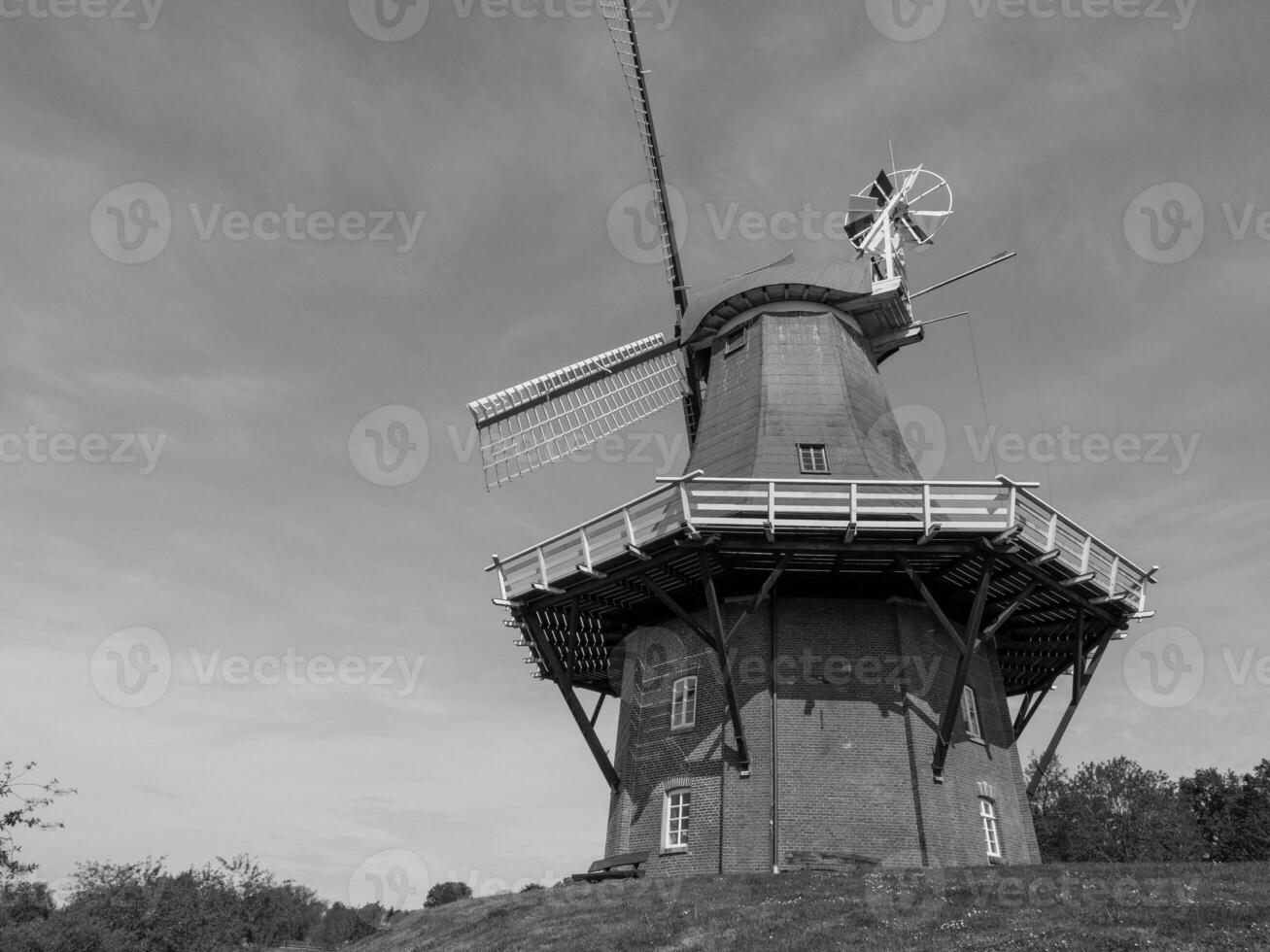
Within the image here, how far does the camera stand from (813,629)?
17141 mm

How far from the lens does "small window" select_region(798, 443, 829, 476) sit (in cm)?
1802

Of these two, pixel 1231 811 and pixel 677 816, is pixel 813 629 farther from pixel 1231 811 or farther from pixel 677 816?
pixel 1231 811

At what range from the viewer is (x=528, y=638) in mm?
19578

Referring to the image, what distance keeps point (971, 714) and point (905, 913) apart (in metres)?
6.82

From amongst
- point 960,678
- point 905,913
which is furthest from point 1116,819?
point 905,913

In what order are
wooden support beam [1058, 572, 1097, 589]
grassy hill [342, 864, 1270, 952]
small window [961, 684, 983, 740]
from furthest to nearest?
small window [961, 684, 983, 740], wooden support beam [1058, 572, 1097, 589], grassy hill [342, 864, 1270, 952]

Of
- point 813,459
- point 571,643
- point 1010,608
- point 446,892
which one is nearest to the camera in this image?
point 1010,608

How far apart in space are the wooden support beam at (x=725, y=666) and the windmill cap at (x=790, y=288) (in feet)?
25.5

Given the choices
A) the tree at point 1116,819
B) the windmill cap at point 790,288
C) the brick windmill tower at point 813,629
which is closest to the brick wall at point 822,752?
the brick windmill tower at point 813,629

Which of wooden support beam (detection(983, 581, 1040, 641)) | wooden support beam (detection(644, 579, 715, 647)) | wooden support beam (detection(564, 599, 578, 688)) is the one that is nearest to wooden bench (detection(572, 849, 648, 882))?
wooden support beam (detection(564, 599, 578, 688))

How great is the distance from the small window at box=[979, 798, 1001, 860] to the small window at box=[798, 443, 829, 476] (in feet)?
21.8

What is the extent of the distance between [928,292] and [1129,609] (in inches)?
377

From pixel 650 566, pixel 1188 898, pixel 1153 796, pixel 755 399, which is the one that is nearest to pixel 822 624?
pixel 650 566

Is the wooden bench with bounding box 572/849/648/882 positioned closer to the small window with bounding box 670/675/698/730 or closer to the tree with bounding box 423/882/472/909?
the small window with bounding box 670/675/698/730
